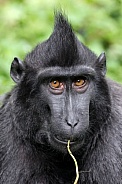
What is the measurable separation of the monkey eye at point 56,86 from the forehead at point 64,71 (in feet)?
0.31

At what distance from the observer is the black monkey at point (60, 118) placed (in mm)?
8609

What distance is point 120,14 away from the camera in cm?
1531

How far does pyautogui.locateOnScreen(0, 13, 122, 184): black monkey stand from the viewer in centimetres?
861

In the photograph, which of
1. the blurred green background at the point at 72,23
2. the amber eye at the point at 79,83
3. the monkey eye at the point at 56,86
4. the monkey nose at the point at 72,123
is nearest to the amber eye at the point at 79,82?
the amber eye at the point at 79,83

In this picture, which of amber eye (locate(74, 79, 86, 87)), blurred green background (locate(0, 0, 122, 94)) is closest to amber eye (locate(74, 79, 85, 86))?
amber eye (locate(74, 79, 86, 87))

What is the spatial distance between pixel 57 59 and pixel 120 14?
678 centimetres

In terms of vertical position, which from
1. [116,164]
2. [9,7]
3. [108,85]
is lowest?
[116,164]

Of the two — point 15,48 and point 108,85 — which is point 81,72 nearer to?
point 108,85

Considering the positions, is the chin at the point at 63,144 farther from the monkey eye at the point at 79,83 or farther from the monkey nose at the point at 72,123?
the monkey eye at the point at 79,83

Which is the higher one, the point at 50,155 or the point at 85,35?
the point at 85,35

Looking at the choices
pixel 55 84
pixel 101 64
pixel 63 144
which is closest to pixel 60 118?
pixel 63 144

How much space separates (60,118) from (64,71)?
50 cm

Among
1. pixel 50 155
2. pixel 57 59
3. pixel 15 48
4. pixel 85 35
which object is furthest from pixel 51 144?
pixel 85 35

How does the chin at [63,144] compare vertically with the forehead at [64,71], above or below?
below
